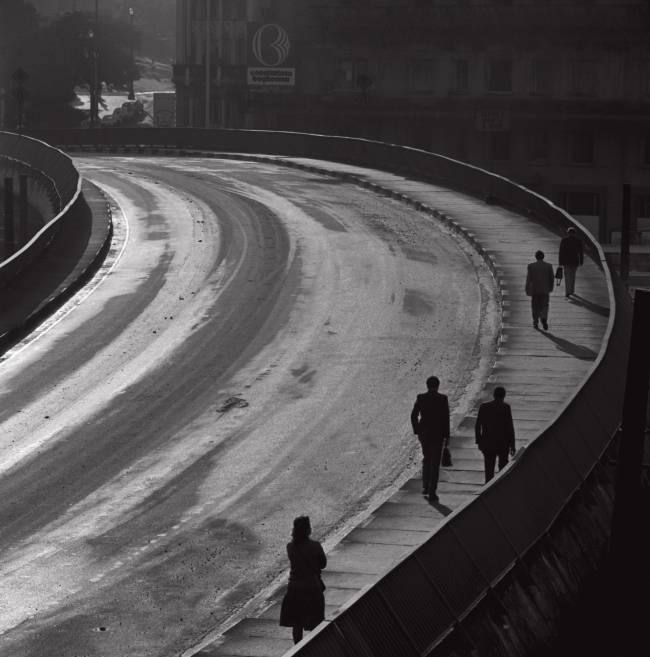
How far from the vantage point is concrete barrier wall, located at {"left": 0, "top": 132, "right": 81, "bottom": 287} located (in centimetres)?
3709

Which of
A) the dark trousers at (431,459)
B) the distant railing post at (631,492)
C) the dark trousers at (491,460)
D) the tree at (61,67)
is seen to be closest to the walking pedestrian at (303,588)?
the dark trousers at (431,459)

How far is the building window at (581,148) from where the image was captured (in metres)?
85.9

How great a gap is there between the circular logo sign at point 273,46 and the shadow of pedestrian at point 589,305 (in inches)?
2416

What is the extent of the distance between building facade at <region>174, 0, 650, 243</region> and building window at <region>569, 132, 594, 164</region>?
59 mm

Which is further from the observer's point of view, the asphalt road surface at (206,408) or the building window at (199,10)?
the building window at (199,10)

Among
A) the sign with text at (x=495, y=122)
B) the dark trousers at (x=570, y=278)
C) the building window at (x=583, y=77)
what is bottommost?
the dark trousers at (x=570, y=278)

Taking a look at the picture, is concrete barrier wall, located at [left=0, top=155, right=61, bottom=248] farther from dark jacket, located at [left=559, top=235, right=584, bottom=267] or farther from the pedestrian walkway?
dark jacket, located at [left=559, top=235, right=584, bottom=267]

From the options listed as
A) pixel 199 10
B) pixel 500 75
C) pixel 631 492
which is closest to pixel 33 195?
pixel 500 75

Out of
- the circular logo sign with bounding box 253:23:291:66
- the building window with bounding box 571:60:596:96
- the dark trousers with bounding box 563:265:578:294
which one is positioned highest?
the circular logo sign with bounding box 253:23:291:66

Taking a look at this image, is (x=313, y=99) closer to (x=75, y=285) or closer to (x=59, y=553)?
(x=75, y=285)

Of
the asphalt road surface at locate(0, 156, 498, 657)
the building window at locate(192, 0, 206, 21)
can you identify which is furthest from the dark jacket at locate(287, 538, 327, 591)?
the building window at locate(192, 0, 206, 21)

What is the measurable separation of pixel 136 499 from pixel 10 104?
357 feet

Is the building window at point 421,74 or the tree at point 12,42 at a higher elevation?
the tree at point 12,42

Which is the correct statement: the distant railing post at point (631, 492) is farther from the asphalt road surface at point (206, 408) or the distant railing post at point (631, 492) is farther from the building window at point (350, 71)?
the building window at point (350, 71)
